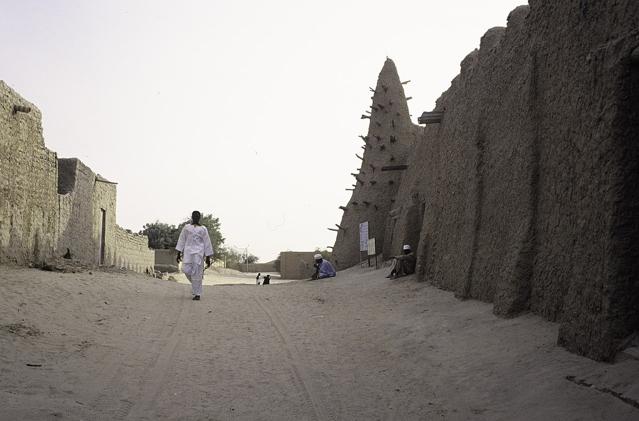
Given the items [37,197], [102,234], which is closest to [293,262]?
[102,234]

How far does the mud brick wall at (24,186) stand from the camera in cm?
1113

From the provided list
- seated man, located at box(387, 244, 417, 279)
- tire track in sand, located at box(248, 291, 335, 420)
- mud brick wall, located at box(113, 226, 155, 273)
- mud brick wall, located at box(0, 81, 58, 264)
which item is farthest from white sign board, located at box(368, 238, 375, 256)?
tire track in sand, located at box(248, 291, 335, 420)

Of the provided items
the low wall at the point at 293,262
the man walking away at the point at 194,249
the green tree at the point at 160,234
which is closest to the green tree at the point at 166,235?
the green tree at the point at 160,234

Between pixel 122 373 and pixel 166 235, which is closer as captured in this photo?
pixel 122 373

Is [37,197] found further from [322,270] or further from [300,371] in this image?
[322,270]

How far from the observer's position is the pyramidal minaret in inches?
883

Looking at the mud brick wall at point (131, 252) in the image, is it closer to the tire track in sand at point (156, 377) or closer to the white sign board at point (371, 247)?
the white sign board at point (371, 247)

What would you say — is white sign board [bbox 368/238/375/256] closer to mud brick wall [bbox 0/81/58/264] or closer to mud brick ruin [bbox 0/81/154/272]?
mud brick ruin [bbox 0/81/154/272]

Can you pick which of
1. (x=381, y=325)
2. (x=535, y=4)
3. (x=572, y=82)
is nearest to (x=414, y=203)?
(x=381, y=325)

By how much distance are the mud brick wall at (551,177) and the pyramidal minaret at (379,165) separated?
10.0 metres

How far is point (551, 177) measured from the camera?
6758 millimetres

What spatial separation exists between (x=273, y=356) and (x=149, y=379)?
1666 mm

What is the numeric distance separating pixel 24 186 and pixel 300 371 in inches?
331

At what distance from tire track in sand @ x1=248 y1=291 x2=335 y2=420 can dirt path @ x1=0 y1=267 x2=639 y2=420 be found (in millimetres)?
19
